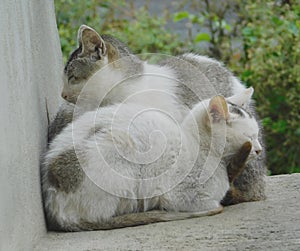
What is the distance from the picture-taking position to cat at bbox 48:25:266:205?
4.36m

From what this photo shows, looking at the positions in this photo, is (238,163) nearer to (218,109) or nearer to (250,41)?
(218,109)

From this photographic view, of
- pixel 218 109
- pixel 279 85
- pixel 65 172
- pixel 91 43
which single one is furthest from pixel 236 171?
pixel 279 85

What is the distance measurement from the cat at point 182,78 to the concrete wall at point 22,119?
0.16m

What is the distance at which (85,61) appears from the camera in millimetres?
4551

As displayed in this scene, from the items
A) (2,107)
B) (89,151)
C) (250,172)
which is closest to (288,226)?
(250,172)

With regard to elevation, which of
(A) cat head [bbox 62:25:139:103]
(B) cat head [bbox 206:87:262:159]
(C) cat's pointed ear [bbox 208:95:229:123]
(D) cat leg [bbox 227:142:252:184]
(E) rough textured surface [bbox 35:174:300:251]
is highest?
A: (A) cat head [bbox 62:25:139:103]

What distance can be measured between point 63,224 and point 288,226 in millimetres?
1166

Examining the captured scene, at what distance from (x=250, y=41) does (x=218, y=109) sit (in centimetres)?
387

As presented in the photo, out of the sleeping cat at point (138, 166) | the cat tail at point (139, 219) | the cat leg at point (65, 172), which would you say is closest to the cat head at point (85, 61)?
the sleeping cat at point (138, 166)

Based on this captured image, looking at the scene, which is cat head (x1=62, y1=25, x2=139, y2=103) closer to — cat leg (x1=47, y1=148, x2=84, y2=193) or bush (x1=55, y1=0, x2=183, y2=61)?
cat leg (x1=47, y1=148, x2=84, y2=193)

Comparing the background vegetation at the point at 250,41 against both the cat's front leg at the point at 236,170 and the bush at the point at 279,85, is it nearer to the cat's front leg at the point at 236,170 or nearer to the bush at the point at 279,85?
the bush at the point at 279,85

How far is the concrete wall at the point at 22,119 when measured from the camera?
316 cm

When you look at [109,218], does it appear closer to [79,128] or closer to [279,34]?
[79,128]

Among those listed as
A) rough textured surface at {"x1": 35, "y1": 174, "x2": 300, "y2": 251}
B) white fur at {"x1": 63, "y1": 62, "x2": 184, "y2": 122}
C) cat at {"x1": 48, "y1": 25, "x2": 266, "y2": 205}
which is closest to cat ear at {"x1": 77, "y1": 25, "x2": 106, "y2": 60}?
cat at {"x1": 48, "y1": 25, "x2": 266, "y2": 205}
